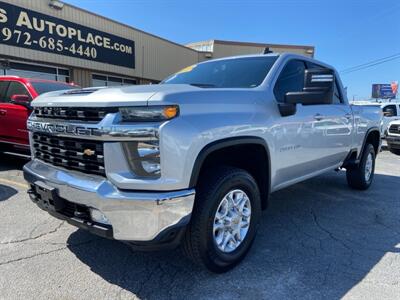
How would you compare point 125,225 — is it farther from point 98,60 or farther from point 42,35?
point 98,60

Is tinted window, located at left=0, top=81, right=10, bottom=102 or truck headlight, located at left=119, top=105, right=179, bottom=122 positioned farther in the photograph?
tinted window, located at left=0, top=81, right=10, bottom=102

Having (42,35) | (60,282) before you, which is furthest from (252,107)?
(42,35)

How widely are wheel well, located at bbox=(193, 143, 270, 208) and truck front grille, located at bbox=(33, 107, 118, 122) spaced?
1.04 metres

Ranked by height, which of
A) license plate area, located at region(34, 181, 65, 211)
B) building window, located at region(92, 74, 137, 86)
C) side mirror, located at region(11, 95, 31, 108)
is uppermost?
building window, located at region(92, 74, 137, 86)

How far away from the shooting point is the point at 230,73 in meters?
3.79

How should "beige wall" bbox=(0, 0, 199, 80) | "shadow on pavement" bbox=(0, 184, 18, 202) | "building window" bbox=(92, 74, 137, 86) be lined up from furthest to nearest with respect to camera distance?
"building window" bbox=(92, 74, 137, 86) < "beige wall" bbox=(0, 0, 199, 80) < "shadow on pavement" bbox=(0, 184, 18, 202)

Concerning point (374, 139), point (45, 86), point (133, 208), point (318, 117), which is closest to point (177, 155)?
point (133, 208)

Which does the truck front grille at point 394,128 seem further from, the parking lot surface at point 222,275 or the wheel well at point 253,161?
the wheel well at point 253,161

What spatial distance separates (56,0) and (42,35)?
54.4 inches

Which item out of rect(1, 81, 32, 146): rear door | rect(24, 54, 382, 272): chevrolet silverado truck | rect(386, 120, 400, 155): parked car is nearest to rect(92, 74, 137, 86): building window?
rect(1, 81, 32, 146): rear door

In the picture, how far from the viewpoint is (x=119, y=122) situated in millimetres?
2379

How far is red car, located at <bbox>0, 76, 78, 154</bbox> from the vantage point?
6.27 metres

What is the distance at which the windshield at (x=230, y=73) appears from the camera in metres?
3.57

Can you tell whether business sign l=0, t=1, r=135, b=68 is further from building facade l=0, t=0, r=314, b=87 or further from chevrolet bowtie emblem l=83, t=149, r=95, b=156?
chevrolet bowtie emblem l=83, t=149, r=95, b=156
